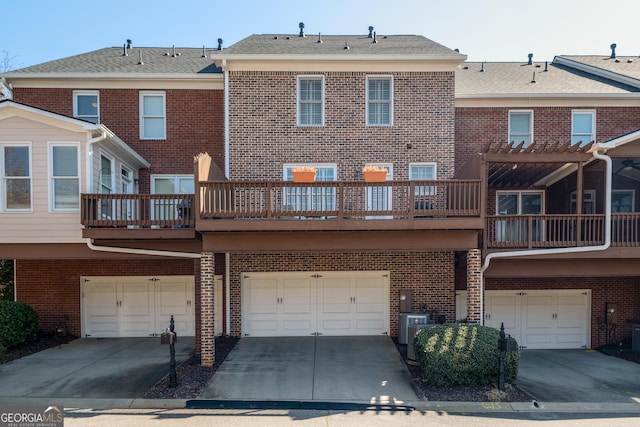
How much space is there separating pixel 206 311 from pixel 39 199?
17.0 feet

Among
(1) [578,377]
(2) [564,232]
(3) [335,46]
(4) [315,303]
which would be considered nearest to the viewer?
(1) [578,377]

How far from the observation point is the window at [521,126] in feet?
37.8

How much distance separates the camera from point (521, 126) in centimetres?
1159

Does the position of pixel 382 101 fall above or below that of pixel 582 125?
above

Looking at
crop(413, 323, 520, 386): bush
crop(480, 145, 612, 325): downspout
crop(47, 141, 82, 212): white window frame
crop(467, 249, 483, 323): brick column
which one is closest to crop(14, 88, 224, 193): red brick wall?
crop(47, 141, 82, 212): white window frame

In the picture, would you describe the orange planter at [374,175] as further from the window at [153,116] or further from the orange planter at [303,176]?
the window at [153,116]

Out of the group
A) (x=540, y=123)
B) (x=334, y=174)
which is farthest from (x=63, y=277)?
(x=540, y=123)

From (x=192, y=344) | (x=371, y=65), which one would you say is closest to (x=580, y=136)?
(x=371, y=65)

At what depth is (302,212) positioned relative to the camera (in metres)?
7.57

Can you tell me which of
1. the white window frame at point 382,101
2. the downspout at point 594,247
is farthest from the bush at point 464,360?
the white window frame at point 382,101

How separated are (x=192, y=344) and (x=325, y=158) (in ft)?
22.7

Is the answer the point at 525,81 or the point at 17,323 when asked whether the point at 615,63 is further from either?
the point at 17,323

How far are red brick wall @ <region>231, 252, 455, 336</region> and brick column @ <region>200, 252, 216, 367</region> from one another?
246 centimetres

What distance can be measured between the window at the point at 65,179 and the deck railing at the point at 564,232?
10462 mm
